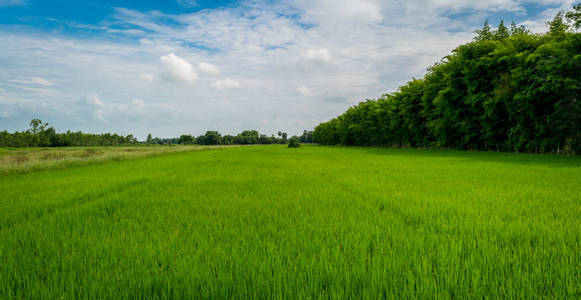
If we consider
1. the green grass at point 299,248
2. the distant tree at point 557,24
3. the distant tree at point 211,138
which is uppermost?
the distant tree at point 557,24

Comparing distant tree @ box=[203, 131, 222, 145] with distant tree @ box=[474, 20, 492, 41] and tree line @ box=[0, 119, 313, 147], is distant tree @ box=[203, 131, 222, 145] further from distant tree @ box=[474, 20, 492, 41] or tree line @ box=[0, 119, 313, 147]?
distant tree @ box=[474, 20, 492, 41]

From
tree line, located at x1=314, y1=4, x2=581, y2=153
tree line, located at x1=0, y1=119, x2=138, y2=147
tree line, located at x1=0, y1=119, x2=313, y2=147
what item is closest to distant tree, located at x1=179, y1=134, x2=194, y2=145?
tree line, located at x1=0, y1=119, x2=313, y2=147

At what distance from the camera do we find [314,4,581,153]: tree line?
17.9m

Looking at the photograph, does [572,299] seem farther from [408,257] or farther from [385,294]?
[385,294]

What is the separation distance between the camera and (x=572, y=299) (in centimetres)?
195

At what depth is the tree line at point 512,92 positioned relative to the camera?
705 inches

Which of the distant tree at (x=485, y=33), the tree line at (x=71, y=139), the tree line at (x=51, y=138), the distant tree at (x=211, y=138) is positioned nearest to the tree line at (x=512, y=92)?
the distant tree at (x=485, y=33)

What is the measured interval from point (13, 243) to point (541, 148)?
99.8ft

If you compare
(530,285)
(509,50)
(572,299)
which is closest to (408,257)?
(530,285)

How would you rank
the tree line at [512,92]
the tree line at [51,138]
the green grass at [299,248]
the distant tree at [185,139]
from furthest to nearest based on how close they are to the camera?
1. the distant tree at [185,139]
2. the tree line at [51,138]
3. the tree line at [512,92]
4. the green grass at [299,248]

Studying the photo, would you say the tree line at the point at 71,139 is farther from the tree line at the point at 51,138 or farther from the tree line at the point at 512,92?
the tree line at the point at 512,92

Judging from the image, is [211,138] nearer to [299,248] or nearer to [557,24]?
[557,24]

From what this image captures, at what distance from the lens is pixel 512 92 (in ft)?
73.7

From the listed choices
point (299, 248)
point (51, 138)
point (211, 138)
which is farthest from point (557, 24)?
point (211, 138)
